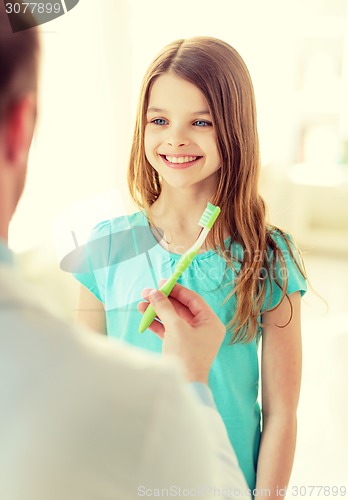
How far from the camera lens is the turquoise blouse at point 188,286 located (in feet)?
1.64

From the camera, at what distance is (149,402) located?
247mm

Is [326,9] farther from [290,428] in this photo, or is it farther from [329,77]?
[290,428]

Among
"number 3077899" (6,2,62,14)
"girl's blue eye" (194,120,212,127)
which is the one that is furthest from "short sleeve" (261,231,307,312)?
"number 3077899" (6,2,62,14)

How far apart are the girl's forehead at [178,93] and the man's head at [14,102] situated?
0.19 meters

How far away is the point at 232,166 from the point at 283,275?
0.32 ft

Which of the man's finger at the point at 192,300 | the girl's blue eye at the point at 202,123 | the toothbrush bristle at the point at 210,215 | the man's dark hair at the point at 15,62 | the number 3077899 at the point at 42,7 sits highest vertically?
the number 3077899 at the point at 42,7

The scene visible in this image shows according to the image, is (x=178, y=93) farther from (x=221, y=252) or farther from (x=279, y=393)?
(x=279, y=393)

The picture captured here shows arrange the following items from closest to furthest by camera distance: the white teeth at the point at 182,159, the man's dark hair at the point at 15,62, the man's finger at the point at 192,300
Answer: the man's dark hair at the point at 15,62 < the man's finger at the point at 192,300 < the white teeth at the point at 182,159

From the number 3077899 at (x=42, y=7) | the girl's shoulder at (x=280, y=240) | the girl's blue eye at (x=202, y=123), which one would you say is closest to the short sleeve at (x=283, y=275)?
the girl's shoulder at (x=280, y=240)

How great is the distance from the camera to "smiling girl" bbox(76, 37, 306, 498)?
48 centimetres

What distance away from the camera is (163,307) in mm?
388

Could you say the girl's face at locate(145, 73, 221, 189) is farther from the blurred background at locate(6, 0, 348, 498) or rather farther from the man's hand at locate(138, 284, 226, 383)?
the man's hand at locate(138, 284, 226, 383)

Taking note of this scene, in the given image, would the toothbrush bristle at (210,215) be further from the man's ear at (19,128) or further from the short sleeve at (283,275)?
the man's ear at (19,128)

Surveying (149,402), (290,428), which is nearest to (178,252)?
(290,428)
